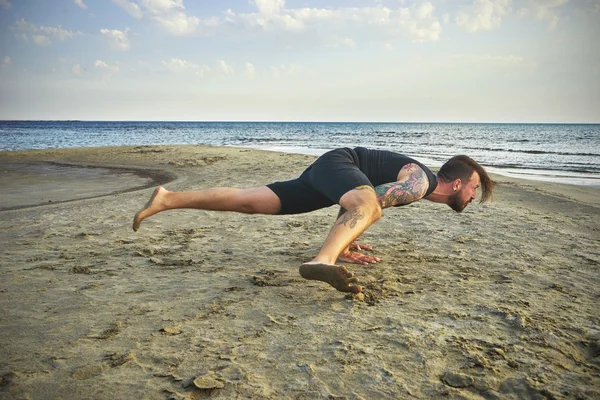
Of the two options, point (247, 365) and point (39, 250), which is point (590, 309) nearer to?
point (247, 365)

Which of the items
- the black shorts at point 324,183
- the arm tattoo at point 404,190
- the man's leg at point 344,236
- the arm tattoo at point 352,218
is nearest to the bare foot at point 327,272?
the man's leg at point 344,236

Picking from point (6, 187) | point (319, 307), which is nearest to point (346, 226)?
point (319, 307)

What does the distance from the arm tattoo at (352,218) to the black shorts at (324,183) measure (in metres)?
0.19

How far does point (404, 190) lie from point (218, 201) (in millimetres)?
1331

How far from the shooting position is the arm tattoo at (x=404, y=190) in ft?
9.43

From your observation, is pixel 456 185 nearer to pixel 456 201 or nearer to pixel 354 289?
pixel 456 201

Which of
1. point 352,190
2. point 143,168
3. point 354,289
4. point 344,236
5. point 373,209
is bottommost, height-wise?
point 143,168

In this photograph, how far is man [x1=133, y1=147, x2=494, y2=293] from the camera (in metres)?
2.74

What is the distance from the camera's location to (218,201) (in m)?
3.10

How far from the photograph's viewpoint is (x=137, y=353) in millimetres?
1874

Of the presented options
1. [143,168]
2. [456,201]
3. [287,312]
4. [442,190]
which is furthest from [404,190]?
[143,168]

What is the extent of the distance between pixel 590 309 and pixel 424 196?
1210mm

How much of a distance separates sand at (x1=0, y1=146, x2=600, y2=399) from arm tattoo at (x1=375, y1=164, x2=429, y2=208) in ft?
1.77

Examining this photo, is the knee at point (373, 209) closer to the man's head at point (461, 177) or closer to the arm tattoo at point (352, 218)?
the arm tattoo at point (352, 218)
